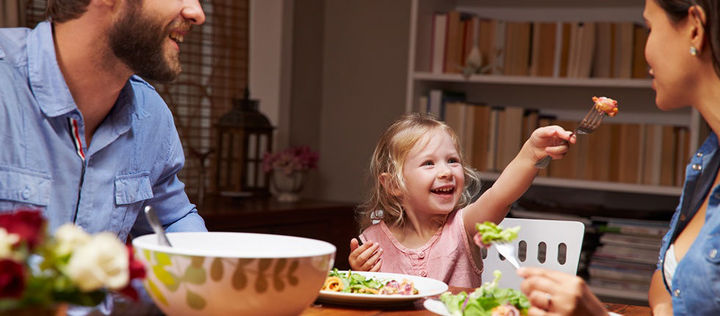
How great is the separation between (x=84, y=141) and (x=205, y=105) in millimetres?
2349

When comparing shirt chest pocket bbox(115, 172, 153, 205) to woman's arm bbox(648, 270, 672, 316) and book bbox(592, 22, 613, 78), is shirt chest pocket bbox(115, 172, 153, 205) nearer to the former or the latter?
woman's arm bbox(648, 270, 672, 316)

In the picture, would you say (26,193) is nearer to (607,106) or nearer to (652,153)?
(607,106)

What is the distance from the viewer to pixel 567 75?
11.0 ft

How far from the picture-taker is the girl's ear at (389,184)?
2143 mm

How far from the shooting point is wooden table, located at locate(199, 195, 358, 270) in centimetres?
305

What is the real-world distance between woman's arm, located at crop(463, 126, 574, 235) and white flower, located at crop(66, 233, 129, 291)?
1.18 metres

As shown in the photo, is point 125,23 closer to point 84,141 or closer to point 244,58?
point 84,141

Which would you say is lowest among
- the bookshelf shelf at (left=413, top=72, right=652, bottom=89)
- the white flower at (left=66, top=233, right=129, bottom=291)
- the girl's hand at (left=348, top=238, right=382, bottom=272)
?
the girl's hand at (left=348, top=238, right=382, bottom=272)

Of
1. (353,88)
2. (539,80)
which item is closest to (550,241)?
(539,80)

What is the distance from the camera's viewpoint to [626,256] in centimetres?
324

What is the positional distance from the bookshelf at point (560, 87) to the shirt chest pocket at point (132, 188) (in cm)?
204

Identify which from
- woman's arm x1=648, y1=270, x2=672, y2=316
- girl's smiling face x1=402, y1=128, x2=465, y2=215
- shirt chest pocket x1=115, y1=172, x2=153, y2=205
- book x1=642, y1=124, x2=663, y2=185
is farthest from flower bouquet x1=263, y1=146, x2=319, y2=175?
woman's arm x1=648, y1=270, x2=672, y2=316

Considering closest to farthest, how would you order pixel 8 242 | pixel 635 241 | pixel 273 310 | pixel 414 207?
1. pixel 8 242
2. pixel 273 310
3. pixel 414 207
4. pixel 635 241

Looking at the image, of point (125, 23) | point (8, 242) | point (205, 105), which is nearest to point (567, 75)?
point (205, 105)
